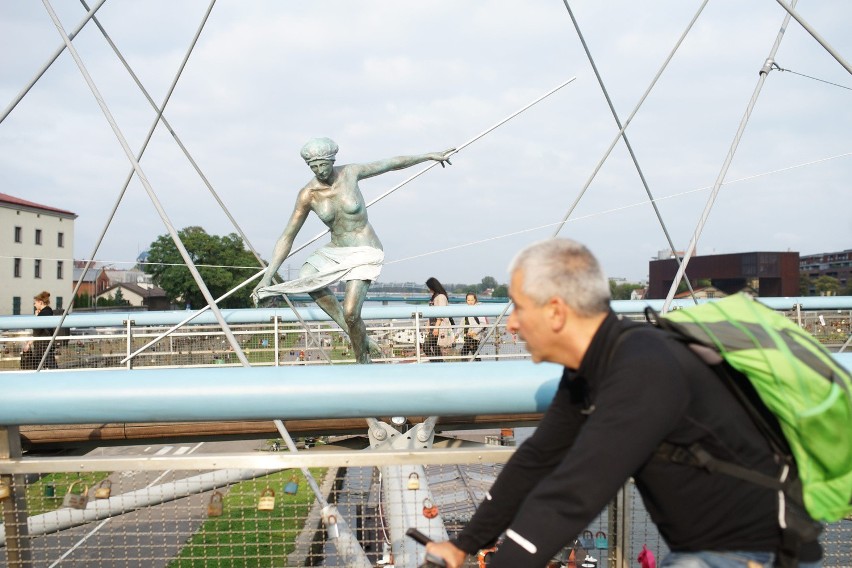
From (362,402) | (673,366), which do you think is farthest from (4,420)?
(673,366)

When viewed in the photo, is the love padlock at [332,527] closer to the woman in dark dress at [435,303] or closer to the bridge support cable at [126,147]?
the bridge support cable at [126,147]

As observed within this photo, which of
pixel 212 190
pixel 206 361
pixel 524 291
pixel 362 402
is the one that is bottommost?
pixel 206 361

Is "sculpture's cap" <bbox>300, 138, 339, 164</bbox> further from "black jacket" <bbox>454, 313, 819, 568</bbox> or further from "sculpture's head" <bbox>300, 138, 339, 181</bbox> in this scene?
"black jacket" <bbox>454, 313, 819, 568</bbox>

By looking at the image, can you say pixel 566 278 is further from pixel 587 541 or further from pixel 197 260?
pixel 197 260

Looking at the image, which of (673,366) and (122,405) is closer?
(673,366)

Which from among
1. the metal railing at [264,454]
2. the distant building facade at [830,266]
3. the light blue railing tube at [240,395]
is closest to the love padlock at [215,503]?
the metal railing at [264,454]

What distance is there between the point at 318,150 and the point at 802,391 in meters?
5.47

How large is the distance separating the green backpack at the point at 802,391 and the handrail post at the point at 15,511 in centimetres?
171

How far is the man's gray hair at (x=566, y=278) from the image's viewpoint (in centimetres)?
154

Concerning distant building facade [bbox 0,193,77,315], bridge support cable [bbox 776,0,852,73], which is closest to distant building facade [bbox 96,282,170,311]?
distant building facade [bbox 0,193,77,315]

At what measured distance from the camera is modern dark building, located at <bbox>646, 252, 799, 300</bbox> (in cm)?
7044

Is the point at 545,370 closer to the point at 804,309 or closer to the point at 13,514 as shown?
the point at 13,514

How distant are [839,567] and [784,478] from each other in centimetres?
107

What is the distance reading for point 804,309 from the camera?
33.6 ft
